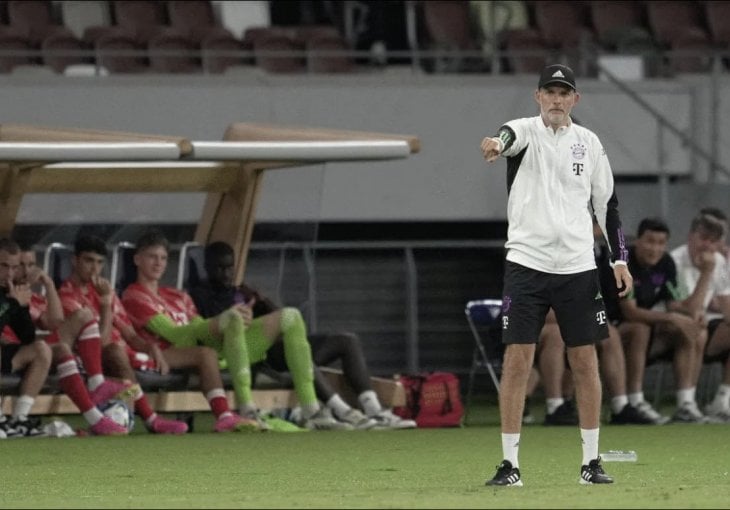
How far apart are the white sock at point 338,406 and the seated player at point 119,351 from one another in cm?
80

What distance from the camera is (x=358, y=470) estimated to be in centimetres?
994

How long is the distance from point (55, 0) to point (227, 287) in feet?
27.1

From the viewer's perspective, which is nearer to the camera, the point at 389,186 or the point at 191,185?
the point at 191,185

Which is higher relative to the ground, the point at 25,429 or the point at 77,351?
the point at 77,351

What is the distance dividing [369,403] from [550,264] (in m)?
6.00

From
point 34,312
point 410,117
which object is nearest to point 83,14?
point 410,117

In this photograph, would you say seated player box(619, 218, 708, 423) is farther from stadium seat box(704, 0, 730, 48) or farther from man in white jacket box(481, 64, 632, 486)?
stadium seat box(704, 0, 730, 48)

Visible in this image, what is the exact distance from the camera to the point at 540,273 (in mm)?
8469

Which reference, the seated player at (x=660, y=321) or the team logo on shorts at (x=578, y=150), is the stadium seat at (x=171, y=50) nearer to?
the seated player at (x=660, y=321)

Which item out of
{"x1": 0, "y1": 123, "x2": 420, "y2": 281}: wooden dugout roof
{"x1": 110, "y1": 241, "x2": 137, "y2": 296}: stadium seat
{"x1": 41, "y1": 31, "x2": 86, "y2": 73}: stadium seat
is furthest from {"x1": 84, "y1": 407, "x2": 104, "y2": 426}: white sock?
A: {"x1": 41, "y1": 31, "x2": 86, "y2": 73}: stadium seat

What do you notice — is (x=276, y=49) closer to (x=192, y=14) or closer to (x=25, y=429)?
(x=192, y=14)

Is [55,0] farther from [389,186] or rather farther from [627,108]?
[627,108]

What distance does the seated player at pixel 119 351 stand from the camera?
13.5m

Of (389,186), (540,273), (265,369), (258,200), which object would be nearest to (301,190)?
(258,200)
